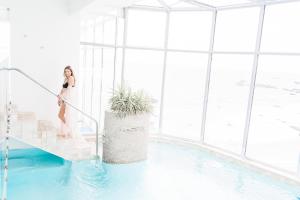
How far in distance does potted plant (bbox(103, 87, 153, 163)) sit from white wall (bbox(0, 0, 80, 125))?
124 cm

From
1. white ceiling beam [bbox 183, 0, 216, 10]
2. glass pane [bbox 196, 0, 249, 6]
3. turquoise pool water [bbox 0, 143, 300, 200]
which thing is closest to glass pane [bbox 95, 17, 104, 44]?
white ceiling beam [bbox 183, 0, 216, 10]

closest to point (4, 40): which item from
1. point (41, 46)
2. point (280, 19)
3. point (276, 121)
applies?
point (41, 46)

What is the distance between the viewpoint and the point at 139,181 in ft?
15.7

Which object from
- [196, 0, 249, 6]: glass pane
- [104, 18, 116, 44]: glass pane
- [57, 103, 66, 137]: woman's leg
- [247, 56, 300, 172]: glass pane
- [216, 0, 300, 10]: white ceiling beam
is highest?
[196, 0, 249, 6]: glass pane

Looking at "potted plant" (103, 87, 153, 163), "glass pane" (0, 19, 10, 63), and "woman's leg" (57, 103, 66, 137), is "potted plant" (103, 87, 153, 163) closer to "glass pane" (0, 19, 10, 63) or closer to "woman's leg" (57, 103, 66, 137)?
"woman's leg" (57, 103, 66, 137)

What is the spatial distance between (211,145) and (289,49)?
2.99 meters

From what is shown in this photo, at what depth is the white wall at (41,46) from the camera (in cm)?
516

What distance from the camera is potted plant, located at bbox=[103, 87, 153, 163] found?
5488 millimetres

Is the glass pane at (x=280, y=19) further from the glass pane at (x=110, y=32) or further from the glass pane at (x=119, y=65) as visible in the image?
the glass pane at (x=110, y=32)

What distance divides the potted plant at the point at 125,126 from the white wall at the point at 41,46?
4.07ft

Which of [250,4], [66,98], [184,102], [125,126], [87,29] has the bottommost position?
[184,102]

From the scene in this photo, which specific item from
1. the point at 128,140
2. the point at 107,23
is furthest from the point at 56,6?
the point at 128,140

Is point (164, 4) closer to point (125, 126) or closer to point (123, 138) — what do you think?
point (125, 126)

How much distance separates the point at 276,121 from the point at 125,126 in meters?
18.0
